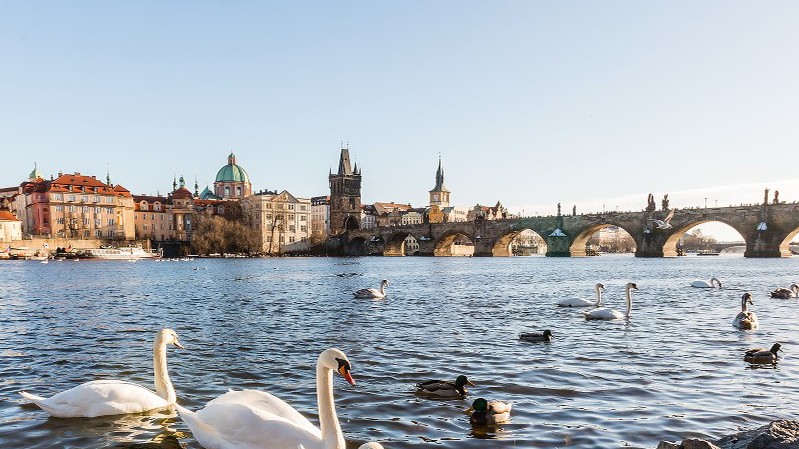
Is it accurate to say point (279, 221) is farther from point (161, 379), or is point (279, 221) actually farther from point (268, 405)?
point (268, 405)

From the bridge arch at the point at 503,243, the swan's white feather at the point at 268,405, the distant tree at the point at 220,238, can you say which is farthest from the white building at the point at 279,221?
the swan's white feather at the point at 268,405

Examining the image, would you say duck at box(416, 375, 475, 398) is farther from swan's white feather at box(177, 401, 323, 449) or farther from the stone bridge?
the stone bridge

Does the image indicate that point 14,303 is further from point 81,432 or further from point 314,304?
point 81,432

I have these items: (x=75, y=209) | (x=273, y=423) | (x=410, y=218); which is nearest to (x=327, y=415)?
(x=273, y=423)

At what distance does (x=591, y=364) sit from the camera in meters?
11.4

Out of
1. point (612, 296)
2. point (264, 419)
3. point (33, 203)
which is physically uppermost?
point (33, 203)

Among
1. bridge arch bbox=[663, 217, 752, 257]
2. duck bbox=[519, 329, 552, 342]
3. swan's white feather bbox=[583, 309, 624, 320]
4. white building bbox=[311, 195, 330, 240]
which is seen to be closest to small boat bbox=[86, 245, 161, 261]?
white building bbox=[311, 195, 330, 240]

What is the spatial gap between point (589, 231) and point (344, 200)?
75.4 metres

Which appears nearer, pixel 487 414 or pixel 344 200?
pixel 487 414

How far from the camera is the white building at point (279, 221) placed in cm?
13629

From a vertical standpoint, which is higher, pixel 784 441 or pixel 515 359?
pixel 784 441

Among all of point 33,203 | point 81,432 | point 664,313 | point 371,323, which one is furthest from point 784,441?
point 33,203

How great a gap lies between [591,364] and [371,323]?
8102 mm

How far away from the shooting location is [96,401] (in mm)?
7688
